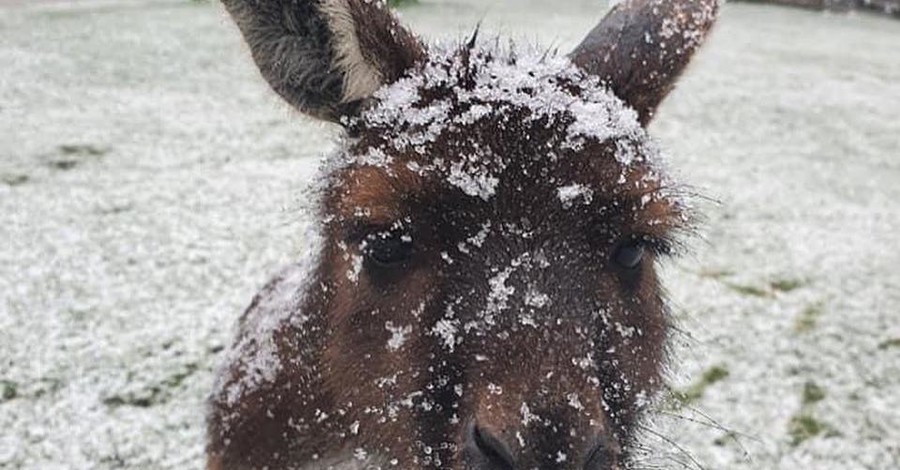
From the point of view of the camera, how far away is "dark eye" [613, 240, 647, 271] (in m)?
1.84

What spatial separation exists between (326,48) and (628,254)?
0.74 meters

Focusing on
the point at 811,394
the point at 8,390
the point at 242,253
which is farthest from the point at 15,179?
the point at 811,394

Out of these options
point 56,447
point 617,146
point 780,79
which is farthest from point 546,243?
point 780,79

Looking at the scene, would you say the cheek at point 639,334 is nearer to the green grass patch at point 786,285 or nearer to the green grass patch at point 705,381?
the green grass patch at point 705,381

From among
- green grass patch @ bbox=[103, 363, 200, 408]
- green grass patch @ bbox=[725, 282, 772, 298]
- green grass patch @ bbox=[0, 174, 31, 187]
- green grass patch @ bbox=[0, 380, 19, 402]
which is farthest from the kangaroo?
green grass patch @ bbox=[0, 174, 31, 187]

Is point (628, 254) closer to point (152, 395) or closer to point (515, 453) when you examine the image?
point (515, 453)

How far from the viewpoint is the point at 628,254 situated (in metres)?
1.85

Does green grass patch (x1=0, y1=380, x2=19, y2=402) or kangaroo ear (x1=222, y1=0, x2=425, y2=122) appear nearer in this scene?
kangaroo ear (x1=222, y1=0, x2=425, y2=122)

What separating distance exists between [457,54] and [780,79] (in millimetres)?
8646

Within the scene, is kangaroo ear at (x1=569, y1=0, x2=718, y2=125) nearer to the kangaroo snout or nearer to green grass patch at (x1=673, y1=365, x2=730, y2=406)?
the kangaroo snout

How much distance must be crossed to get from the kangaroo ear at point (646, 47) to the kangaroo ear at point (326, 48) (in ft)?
1.40

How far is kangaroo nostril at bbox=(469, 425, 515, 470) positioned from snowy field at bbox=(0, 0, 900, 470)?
0.71 metres

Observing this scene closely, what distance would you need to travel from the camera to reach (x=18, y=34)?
9.67 m

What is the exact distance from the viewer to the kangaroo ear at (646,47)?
2072 millimetres
